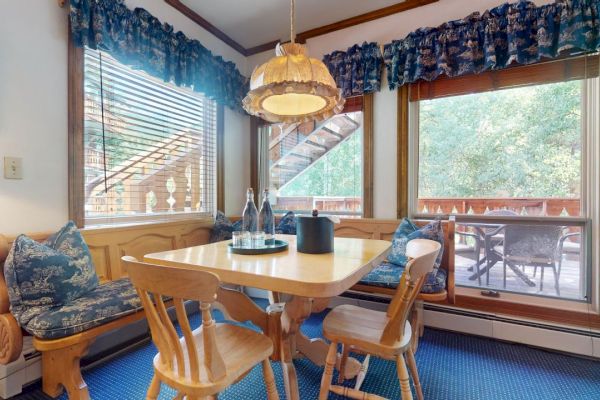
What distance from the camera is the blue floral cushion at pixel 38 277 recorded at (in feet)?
4.61

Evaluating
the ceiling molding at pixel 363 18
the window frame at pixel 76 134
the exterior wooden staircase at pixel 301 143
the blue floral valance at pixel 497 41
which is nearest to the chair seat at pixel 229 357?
the window frame at pixel 76 134

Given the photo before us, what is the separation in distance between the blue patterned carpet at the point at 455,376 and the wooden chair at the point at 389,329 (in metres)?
0.36

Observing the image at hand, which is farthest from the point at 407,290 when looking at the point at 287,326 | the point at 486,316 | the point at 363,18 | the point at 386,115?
the point at 363,18

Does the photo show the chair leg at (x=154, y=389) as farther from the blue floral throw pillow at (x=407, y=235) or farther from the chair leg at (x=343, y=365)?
the blue floral throw pillow at (x=407, y=235)

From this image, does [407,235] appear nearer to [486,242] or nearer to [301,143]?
[486,242]

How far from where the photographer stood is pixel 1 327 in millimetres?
1427

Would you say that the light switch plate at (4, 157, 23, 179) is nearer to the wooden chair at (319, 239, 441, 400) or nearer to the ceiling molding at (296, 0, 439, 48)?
the wooden chair at (319, 239, 441, 400)

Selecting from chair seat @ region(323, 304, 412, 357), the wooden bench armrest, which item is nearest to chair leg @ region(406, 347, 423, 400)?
chair seat @ region(323, 304, 412, 357)

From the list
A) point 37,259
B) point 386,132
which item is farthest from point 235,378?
point 386,132

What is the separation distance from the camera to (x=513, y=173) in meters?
2.33

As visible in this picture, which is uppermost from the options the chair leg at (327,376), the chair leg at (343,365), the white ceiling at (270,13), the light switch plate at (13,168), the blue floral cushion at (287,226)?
the white ceiling at (270,13)

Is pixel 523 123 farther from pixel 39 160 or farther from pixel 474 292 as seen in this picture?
pixel 39 160

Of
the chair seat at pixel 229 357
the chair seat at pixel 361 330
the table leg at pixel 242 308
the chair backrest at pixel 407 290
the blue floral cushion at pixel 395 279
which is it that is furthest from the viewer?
the blue floral cushion at pixel 395 279

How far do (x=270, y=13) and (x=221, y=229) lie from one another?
80.9 inches
